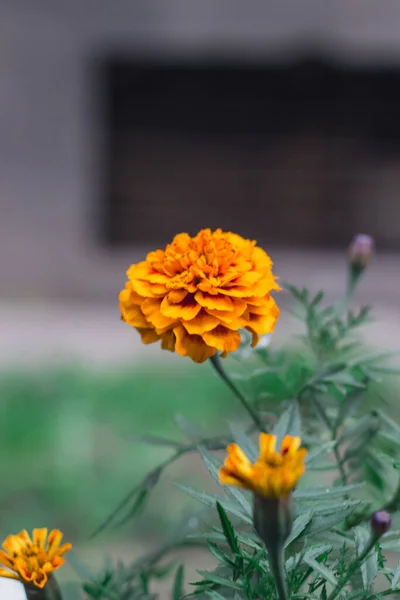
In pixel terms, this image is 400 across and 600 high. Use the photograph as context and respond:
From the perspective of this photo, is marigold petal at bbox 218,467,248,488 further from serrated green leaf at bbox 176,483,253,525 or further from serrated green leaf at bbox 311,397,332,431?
serrated green leaf at bbox 311,397,332,431

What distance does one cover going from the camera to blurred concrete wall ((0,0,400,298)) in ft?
10.4

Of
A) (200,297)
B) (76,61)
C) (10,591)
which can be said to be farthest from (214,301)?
(76,61)

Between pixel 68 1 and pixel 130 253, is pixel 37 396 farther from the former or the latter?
pixel 68 1

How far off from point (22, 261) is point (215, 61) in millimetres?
1203

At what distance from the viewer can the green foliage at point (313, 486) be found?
450mm

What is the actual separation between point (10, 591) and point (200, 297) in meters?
0.26

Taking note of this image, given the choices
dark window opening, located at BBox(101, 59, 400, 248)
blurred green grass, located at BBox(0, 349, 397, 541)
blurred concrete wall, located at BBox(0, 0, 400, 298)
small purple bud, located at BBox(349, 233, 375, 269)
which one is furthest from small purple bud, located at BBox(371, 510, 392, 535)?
dark window opening, located at BBox(101, 59, 400, 248)

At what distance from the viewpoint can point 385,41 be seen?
3.31 m

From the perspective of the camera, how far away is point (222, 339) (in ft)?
1.64

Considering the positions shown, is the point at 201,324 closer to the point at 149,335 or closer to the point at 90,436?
the point at 149,335

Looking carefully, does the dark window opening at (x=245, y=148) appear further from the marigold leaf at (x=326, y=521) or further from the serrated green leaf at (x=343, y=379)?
the marigold leaf at (x=326, y=521)

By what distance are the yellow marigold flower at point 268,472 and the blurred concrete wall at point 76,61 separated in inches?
119

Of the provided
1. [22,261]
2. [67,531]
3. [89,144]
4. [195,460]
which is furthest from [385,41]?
[67,531]

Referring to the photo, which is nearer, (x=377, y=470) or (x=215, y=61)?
(x=377, y=470)
